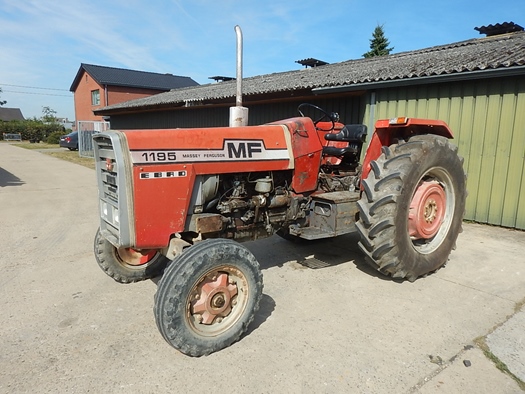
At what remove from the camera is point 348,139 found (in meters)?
4.36

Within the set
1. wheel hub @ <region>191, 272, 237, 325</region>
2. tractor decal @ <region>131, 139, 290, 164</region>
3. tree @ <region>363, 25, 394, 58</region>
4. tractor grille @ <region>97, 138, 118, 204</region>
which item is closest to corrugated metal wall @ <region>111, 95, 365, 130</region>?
tractor decal @ <region>131, 139, 290, 164</region>

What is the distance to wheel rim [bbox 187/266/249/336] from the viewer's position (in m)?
2.59

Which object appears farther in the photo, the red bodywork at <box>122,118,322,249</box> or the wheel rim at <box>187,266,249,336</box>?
the red bodywork at <box>122,118,322,249</box>

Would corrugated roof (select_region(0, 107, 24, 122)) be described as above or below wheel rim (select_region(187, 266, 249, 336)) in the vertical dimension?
above

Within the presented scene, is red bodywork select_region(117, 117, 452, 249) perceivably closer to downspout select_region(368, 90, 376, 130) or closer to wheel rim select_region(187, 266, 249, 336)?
wheel rim select_region(187, 266, 249, 336)

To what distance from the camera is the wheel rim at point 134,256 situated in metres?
3.65

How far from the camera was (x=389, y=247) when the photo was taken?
3.42m

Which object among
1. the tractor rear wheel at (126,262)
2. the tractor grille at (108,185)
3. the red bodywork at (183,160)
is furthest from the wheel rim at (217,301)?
the tractor rear wheel at (126,262)

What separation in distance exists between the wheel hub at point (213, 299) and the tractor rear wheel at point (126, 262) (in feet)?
3.92

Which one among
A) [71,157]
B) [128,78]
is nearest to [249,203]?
[71,157]

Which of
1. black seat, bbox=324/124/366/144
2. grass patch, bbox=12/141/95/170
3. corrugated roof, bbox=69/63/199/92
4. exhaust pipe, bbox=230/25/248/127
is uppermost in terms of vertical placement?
corrugated roof, bbox=69/63/199/92

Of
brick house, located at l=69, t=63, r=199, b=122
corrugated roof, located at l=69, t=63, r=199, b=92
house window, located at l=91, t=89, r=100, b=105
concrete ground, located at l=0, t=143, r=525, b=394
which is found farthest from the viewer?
house window, located at l=91, t=89, r=100, b=105

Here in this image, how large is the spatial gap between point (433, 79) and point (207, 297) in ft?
18.1

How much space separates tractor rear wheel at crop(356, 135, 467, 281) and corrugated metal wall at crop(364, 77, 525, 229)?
95.2 inches
